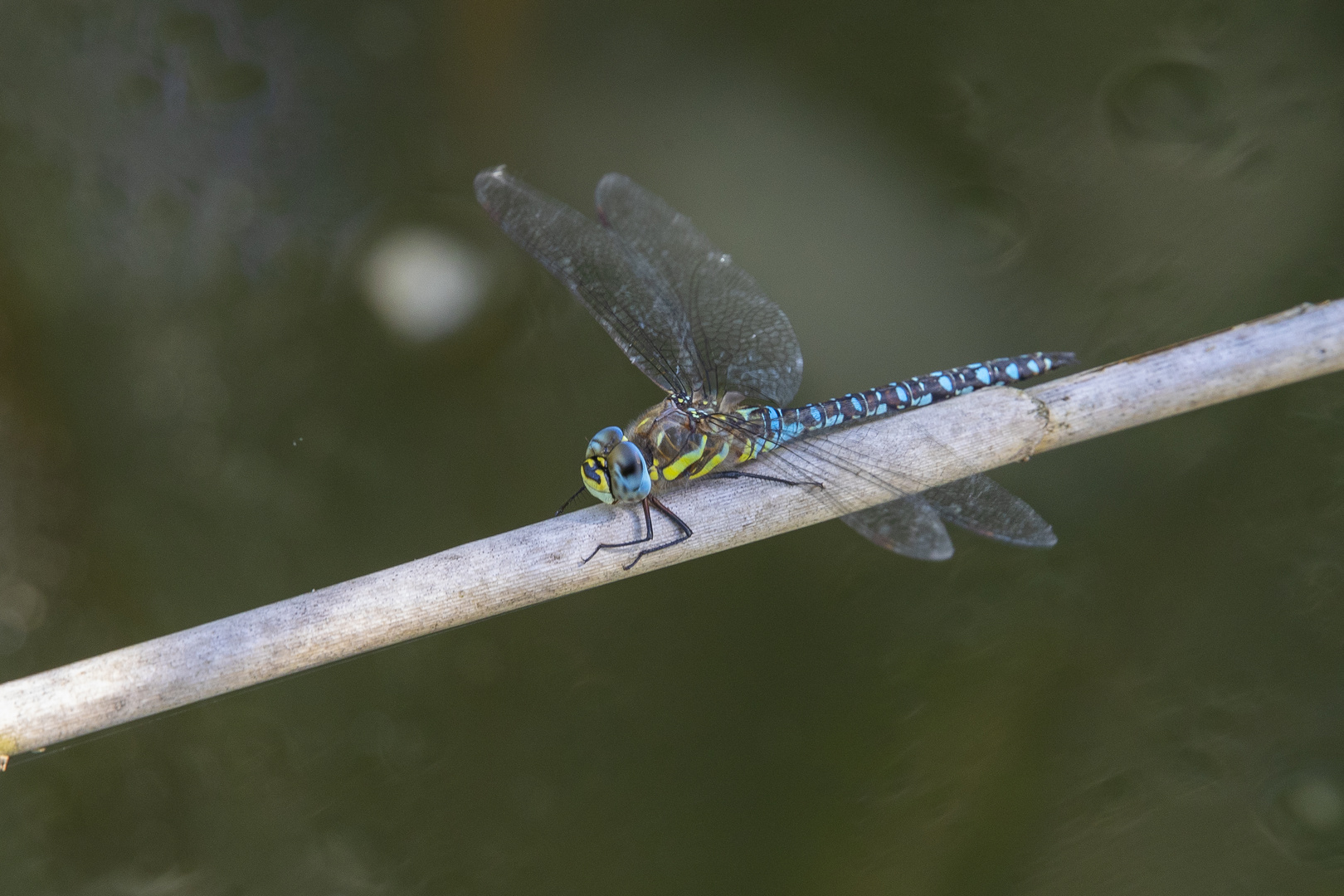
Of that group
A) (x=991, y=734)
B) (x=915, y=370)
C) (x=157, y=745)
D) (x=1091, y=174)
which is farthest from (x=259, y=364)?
(x=1091, y=174)

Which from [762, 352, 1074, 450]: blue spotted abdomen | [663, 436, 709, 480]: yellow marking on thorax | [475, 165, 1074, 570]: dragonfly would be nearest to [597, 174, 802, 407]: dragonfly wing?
[475, 165, 1074, 570]: dragonfly

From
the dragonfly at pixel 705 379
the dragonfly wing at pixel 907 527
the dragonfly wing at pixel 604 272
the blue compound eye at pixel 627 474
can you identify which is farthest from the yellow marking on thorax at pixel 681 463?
the dragonfly wing at pixel 907 527

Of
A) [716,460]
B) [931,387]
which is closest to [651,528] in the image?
[716,460]

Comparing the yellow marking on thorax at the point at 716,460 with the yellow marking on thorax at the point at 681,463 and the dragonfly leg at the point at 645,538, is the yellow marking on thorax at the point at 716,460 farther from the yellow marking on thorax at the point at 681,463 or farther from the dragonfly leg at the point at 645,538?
the dragonfly leg at the point at 645,538

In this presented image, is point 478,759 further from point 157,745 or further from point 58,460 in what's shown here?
point 58,460

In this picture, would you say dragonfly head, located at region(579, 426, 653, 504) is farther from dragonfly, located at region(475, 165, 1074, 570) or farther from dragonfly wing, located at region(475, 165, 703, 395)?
dragonfly wing, located at region(475, 165, 703, 395)
